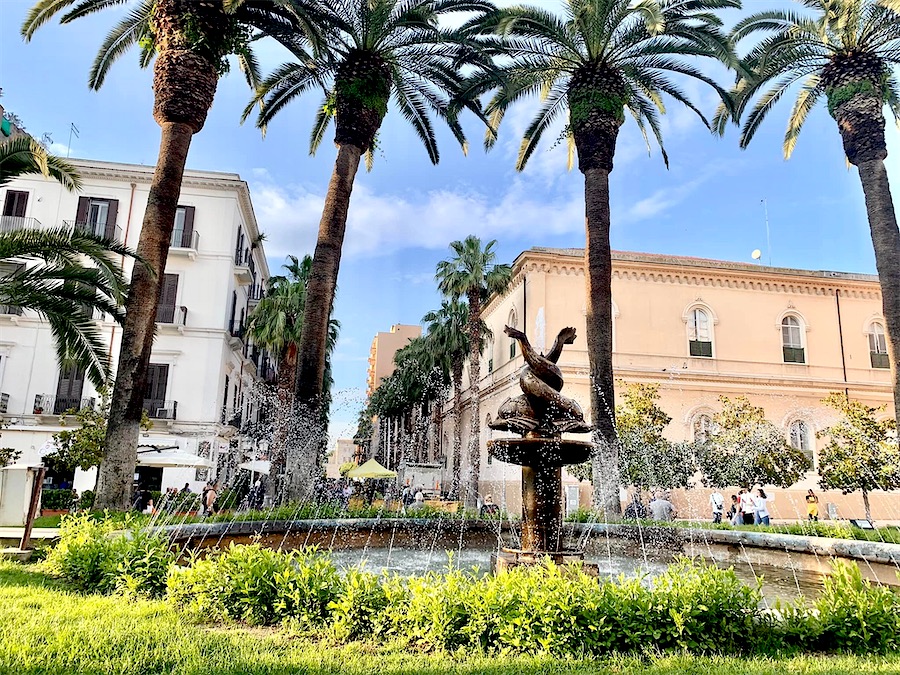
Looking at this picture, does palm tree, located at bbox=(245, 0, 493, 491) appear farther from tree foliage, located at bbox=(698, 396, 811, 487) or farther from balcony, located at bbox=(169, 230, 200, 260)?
tree foliage, located at bbox=(698, 396, 811, 487)

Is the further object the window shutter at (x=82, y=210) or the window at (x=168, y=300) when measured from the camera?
the window shutter at (x=82, y=210)

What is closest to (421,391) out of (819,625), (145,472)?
(145,472)

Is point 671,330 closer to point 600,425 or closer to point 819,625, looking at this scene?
point 600,425

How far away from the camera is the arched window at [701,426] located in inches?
1104

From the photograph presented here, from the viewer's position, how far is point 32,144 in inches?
420

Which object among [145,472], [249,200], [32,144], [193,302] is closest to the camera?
[32,144]

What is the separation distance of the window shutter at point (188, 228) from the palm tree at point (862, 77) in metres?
23.5

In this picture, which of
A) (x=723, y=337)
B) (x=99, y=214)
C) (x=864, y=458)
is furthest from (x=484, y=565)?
(x=99, y=214)

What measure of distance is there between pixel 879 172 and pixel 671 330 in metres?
14.4

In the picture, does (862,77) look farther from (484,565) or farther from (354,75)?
(484,565)

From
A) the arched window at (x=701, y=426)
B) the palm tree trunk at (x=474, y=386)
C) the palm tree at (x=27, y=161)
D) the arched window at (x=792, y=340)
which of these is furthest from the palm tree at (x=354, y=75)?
the arched window at (x=792, y=340)

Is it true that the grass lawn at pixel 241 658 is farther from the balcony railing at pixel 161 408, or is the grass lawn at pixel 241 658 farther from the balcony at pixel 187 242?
the balcony at pixel 187 242

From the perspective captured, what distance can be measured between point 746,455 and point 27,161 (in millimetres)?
23897

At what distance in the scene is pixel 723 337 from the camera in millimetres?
30484
